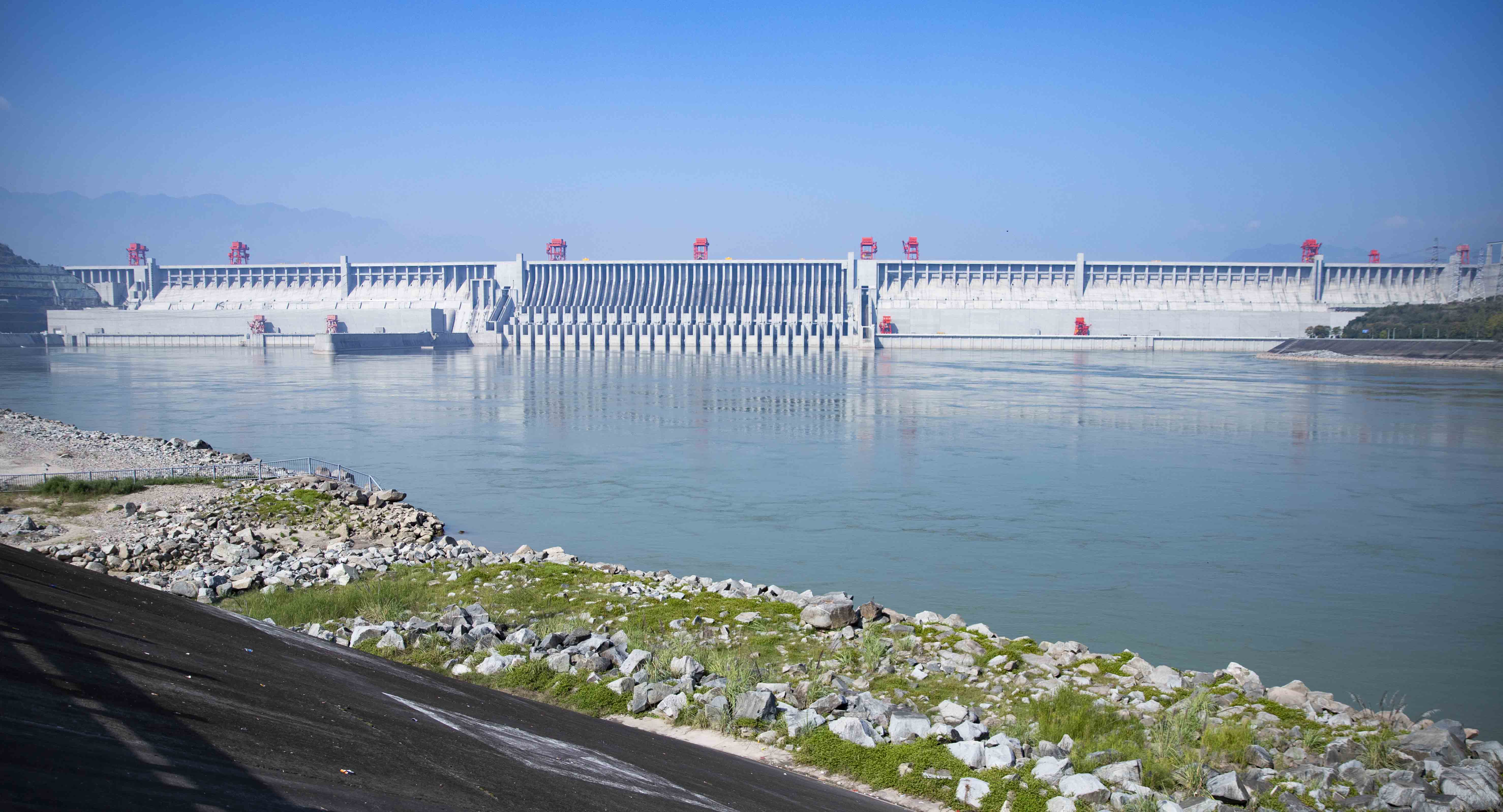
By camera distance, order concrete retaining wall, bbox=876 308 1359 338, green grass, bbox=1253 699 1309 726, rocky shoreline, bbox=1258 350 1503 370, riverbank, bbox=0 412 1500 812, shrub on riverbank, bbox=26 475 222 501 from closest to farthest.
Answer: riverbank, bbox=0 412 1500 812, green grass, bbox=1253 699 1309 726, shrub on riverbank, bbox=26 475 222 501, rocky shoreline, bbox=1258 350 1503 370, concrete retaining wall, bbox=876 308 1359 338

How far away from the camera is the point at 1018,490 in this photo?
46.5 ft

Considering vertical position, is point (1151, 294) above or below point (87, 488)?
above

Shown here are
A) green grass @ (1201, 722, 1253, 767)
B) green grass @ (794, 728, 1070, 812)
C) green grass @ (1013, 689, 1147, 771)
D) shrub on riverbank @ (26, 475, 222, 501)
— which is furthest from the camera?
shrub on riverbank @ (26, 475, 222, 501)

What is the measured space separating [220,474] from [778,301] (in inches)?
1937

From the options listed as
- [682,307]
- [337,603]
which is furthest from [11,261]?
[337,603]

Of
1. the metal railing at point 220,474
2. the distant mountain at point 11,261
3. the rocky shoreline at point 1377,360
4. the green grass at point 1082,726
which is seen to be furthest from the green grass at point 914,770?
the distant mountain at point 11,261

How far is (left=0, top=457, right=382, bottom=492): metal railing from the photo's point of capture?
37.9ft

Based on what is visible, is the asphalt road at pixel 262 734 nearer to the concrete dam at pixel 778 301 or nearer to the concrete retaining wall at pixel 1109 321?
the concrete dam at pixel 778 301

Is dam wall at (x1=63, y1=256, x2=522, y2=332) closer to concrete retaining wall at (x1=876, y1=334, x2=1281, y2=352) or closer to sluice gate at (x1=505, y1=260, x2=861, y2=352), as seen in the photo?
sluice gate at (x1=505, y1=260, x2=861, y2=352)

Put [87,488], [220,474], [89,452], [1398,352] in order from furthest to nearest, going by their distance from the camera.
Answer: [1398,352], [89,452], [220,474], [87,488]

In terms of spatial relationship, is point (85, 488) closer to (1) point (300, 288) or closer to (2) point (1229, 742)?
(2) point (1229, 742)

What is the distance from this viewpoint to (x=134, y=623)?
3.01 metres

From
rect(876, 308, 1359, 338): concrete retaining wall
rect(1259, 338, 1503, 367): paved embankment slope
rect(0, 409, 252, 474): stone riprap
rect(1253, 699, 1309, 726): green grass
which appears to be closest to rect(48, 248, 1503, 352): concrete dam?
rect(876, 308, 1359, 338): concrete retaining wall

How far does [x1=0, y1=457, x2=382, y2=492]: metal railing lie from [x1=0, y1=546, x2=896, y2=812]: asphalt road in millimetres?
9496
